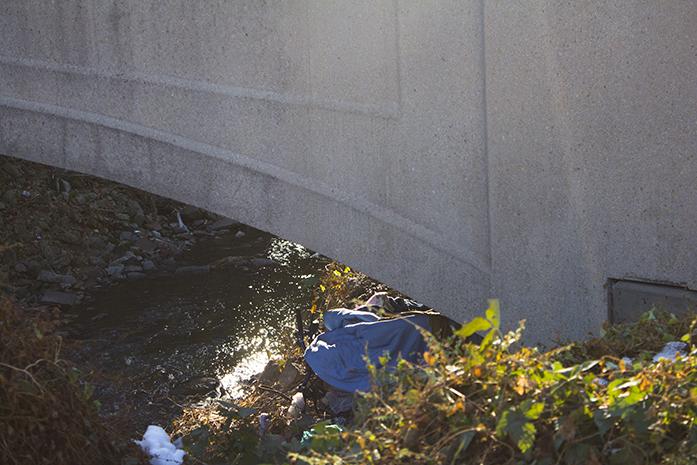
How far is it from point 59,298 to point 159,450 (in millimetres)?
7084

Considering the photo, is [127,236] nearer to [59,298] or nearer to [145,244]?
[145,244]

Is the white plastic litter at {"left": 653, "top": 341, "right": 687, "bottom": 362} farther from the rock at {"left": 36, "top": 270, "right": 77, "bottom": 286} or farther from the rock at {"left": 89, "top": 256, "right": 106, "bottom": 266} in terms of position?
the rock at {"left": 89, "top": 256, "right": 106, "bottom": 266}

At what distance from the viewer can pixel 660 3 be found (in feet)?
15.0

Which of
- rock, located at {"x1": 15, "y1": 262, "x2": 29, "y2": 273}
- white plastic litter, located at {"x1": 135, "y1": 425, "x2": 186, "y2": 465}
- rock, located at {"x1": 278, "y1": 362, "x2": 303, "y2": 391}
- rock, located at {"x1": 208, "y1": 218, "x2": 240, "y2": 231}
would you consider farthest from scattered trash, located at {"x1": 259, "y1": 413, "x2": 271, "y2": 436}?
rock, located at {"x1": 208, "y1": 218, "x2": 240, "y2": 231}

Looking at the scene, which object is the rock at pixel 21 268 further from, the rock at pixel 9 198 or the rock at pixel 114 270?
the rock at pixel 9 198

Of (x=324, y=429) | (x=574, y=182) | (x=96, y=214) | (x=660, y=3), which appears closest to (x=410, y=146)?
(x=574, y=182)

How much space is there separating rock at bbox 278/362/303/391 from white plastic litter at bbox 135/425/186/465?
3.74m

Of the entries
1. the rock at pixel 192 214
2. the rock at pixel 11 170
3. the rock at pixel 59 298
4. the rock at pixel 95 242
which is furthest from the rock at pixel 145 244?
the rock at pixel 11 170

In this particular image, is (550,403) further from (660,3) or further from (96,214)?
(96,214)

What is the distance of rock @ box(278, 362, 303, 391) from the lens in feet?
23.2

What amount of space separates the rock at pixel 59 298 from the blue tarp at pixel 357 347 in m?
4.28

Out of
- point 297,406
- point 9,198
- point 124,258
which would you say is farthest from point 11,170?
point 297,406

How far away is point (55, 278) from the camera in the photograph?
10469 millimetres

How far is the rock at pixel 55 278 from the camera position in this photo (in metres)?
10.5
